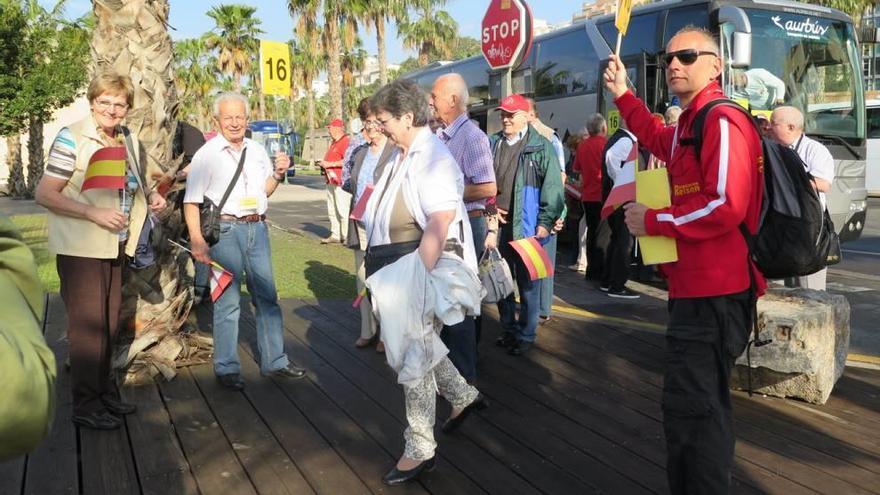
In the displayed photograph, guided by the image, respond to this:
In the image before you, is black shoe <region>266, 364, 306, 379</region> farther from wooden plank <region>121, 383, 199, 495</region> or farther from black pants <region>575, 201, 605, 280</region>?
black pants <region>575, 201, 605, 280</region>

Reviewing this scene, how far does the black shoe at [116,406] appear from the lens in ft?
13.5

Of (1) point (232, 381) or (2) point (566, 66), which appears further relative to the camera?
(2) point (566, 66)

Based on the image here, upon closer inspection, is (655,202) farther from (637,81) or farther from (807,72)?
(807,72)

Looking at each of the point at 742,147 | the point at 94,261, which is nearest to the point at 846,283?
the point at 742,147

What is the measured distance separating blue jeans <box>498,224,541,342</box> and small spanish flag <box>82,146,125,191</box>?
2.83m

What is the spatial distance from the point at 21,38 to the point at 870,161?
2576 centimetres

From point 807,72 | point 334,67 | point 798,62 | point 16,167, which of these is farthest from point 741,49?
point 334,67

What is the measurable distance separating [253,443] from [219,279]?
3.94 ft

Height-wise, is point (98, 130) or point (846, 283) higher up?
point (98, 130)

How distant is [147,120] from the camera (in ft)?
16.0

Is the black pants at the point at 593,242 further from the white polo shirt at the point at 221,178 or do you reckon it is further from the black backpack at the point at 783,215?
the black backpack at the point at 783,215

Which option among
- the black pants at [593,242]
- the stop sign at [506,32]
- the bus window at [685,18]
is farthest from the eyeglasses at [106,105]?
the bus window at [685,18]

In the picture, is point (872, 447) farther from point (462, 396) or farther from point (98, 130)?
point (98, 130)

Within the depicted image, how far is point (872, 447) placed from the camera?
372 cm
